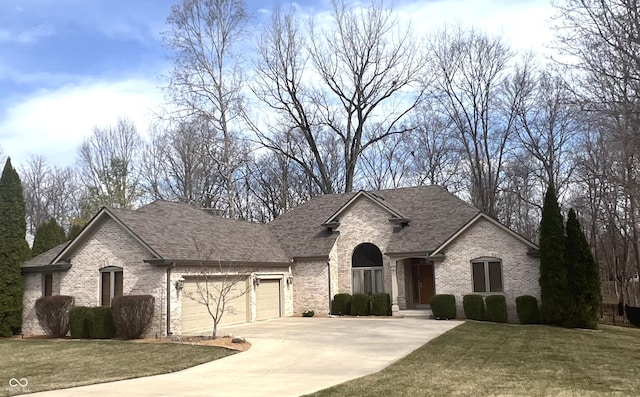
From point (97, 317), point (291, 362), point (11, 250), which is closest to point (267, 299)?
point (97, 317)

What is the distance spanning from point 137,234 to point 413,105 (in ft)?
89.9

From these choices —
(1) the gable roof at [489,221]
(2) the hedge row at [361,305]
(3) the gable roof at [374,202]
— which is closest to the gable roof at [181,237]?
(3) the gable roof at [374,202]

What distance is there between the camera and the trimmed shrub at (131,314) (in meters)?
19.0

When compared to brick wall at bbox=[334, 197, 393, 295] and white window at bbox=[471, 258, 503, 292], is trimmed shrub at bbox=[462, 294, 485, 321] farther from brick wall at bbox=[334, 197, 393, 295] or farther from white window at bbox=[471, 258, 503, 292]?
brick wall at bbox=[334, 197, 393, 295]

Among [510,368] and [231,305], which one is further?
[231,305]

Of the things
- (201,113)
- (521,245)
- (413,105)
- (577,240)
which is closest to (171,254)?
(521,245)

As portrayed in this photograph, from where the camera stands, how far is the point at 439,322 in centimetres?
2234

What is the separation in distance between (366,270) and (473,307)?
6.28m

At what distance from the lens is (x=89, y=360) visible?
14.6 m

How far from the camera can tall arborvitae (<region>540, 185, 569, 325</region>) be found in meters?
21.5

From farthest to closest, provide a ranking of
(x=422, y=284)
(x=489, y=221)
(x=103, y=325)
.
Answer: (x=422, y=284)
(x=489, y=221)
(x=103, y=325)

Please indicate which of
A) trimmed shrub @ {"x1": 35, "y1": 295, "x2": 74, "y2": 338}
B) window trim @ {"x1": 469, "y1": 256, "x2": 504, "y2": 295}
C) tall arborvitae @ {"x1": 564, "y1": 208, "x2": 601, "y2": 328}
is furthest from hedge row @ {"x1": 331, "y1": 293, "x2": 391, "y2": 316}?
trimmed shrub @ {"x1": 35, "y1": 295, "x2": 74, "y2": 338}

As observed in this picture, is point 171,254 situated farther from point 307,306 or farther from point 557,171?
point 557,171

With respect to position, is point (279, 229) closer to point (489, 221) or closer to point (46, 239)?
point (489, 221)
